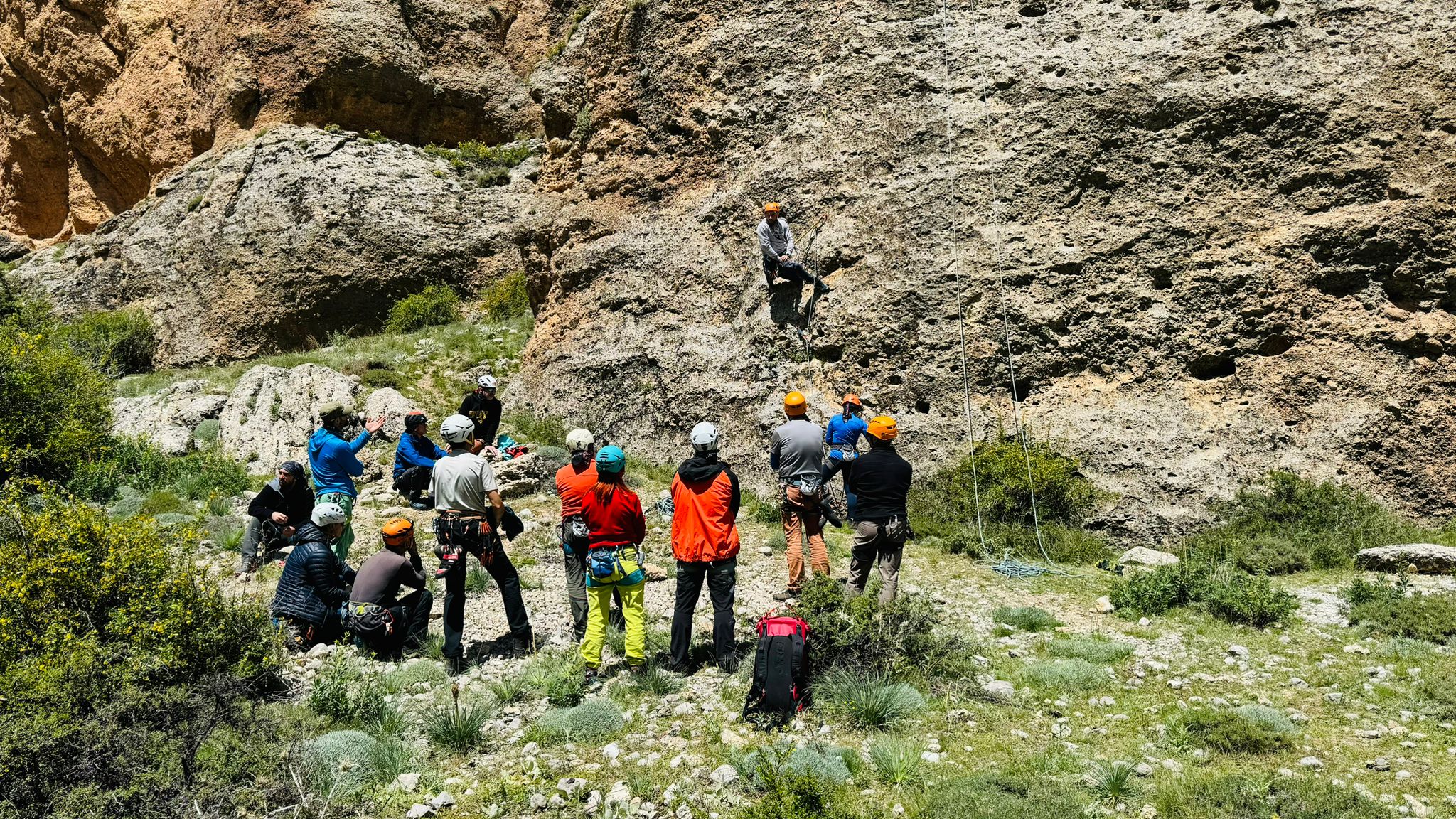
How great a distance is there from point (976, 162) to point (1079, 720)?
946 centimetres

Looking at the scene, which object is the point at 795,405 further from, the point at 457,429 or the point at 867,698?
the point at 867,698

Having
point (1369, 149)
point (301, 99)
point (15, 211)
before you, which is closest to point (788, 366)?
point (1369, 149)

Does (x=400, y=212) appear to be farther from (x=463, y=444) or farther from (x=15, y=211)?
(x=15, y=211)

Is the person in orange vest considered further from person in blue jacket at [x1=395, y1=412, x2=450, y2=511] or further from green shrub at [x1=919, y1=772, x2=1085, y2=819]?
person in blue jacket at [x1=395, y1=412, x2=450, y2=511]

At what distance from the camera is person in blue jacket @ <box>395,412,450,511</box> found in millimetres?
10547

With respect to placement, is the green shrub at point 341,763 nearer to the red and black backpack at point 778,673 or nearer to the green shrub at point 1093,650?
the red and black backpack at point 778,673

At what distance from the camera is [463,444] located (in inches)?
325

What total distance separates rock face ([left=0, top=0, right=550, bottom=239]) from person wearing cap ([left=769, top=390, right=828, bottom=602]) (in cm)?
2073

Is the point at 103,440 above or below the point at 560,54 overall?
below

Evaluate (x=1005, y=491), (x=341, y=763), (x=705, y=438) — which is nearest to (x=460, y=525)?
(x=705, y=438)

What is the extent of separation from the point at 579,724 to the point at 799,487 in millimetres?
3657

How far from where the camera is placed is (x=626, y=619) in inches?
300

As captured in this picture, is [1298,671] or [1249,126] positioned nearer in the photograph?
[1298,671]

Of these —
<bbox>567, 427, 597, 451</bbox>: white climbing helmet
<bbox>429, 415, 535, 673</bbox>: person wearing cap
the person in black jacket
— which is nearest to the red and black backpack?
<bbox>567, 427, 597, 451</bbox>: white climbing helmet
